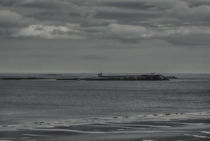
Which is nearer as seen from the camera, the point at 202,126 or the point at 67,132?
→ the point at 67,132

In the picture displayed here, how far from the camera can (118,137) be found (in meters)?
25.7

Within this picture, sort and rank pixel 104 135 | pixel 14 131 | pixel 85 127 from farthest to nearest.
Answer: pixel 85 127 < pixel 14 131 < pixel 104 135

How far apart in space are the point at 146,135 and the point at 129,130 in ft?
8.41

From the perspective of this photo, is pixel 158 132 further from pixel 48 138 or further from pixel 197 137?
pixel 48 138

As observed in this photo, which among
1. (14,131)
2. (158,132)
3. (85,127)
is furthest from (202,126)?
(14,131)

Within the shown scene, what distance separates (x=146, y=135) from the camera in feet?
87.4

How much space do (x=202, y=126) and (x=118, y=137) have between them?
26.2 feet

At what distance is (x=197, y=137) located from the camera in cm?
2575

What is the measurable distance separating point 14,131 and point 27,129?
133cm

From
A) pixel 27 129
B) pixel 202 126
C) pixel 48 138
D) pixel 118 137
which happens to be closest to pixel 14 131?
pixel 27 129

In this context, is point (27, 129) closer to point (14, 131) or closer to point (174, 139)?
point (14, 131)

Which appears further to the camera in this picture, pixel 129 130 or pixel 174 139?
pixel 129 130

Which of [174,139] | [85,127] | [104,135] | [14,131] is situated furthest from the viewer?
[85,127]

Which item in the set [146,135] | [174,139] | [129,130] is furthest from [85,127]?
[174,139]
